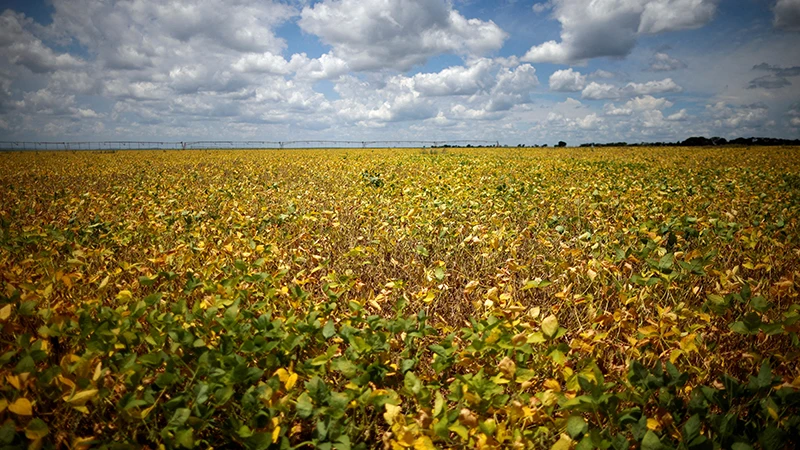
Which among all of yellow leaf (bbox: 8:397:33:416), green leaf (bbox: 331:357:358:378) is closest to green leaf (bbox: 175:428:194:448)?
Answer: yellow leaf (bbox: 8:397:33:416)

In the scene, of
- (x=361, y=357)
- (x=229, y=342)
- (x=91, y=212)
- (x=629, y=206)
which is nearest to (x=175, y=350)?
(x=229, y=342)

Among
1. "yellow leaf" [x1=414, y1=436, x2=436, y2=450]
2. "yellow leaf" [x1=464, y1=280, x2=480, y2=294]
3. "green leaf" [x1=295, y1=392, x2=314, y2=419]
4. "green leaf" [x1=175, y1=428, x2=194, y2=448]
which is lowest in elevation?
"yellow leaf" [x1=414, y1=436, x2=436, y2=450]

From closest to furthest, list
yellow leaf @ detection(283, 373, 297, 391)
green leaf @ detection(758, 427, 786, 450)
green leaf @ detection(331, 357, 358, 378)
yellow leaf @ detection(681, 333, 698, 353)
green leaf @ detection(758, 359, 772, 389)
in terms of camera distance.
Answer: green leaf @ detection(758, 427, 786, 450) → green leaf @ detection(758, 359, 772, 389) → yellow leaf @ detection(283, 373, 297, 391) → green leaf @ detection(331, 357, 358, 378) → yellow leaf @ detection(681, 333, 698, 353)

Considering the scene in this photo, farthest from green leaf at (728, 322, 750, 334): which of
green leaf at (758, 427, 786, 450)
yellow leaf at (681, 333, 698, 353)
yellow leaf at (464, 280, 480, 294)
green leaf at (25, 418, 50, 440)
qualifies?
green leaf at (25, 418, 50, 440)

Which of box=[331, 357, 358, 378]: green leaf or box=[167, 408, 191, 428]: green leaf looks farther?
box=[331, 357, 358, 378]: green leaf

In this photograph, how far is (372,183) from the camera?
10.7m

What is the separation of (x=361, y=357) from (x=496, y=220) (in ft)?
11.5

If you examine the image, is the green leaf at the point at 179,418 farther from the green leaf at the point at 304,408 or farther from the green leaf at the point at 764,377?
the green leaf at the point at 764,377

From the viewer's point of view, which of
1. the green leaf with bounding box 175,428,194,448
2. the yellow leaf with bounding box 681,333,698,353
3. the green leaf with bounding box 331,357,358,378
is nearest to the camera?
the green leaf with bounding box 175,428,194,448

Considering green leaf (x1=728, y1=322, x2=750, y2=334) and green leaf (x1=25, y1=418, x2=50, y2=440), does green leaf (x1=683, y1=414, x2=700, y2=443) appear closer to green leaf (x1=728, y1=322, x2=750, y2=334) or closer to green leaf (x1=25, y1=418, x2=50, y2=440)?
green leaf (x1=728, y1=322, x2=750, y2=334)

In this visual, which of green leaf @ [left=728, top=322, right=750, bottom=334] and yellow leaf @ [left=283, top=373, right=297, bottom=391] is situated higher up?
green leaf @ [left=728, top=322, right=750, bottom=334]

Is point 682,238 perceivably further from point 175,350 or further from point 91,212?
point 91,212

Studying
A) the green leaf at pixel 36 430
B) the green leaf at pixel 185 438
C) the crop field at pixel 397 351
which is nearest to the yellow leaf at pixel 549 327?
the crop field at pixel 397 351

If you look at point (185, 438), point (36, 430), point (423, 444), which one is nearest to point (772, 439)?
point (423, 444)
